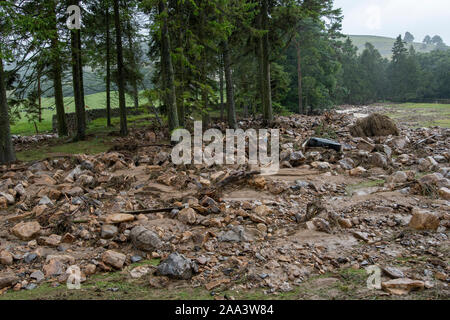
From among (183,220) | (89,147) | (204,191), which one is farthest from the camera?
(89,147)

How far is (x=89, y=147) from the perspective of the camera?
13188 mm

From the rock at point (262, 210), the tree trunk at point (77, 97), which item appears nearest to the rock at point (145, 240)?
the rock at point (262, 210)

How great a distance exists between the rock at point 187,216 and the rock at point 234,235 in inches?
25.5

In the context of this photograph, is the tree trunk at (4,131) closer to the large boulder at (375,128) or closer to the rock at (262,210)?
the rock at (262,210)

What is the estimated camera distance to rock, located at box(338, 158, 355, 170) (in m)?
8.14

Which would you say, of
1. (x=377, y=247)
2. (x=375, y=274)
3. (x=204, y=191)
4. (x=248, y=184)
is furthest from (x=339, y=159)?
(x=375, y=274)

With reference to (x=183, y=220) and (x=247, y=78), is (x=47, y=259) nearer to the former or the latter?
(x=183, y=220)

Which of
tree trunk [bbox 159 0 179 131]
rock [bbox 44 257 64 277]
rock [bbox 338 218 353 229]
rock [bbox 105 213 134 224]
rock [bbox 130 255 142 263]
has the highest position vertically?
tree trunk [bbox 159 0 179 131]

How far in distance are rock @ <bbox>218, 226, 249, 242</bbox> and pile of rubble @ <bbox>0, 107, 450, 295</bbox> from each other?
0.02m

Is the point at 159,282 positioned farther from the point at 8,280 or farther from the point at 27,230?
the point at 27,230

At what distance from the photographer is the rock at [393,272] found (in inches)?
124

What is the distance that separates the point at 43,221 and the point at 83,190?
151cm

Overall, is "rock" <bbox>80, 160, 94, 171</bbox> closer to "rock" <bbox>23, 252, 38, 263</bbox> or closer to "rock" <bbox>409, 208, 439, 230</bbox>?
"rock" <bbox>23, 252, 38, 263</bbox>

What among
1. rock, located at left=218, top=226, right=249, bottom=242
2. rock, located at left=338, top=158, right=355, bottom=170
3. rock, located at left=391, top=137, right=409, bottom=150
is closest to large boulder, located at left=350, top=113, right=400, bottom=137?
rock, located at left=391, top=137, right=409, bottom=150
